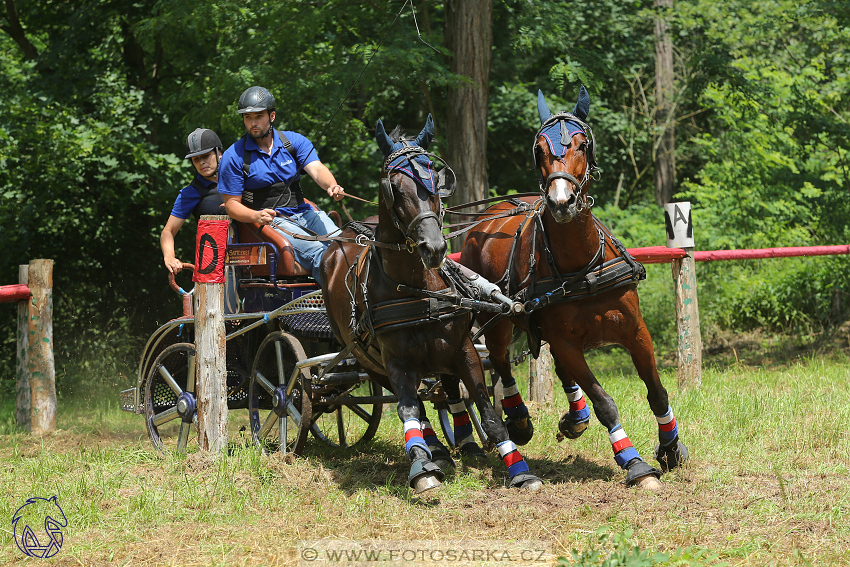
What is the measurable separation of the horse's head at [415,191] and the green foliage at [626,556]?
1493 mm

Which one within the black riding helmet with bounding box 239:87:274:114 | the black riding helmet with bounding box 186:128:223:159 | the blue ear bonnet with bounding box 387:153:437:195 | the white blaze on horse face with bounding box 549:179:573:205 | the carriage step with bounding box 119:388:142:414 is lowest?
the carriage step with bounding box 119:388:142:414

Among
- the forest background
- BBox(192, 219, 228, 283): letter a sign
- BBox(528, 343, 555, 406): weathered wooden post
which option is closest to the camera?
BBox(192, 219, 228, 283): letter a sign

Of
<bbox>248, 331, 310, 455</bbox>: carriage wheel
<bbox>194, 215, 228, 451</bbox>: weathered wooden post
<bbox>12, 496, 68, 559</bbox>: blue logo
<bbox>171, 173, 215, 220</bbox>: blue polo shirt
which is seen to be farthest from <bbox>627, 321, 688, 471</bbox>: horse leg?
<bbox>171, 173, 215, 220</bbox>: blue polo shirt

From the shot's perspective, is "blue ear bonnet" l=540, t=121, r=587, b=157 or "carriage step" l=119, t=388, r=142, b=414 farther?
"carriage step" l=119, t=388, r=142, b=414

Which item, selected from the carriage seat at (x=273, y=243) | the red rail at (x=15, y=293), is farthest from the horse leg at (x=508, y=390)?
the red rail at (x=15, y=293)

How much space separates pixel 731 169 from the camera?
12.9 meters

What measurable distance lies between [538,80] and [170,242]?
979cm

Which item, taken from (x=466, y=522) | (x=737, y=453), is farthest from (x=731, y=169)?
(x=466, y=522)

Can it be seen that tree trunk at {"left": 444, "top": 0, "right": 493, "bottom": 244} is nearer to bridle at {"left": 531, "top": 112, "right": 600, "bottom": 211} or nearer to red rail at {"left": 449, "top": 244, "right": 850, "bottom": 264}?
red rail at {"left": 449, "top": 244, "right": 850, "bottom": 264}

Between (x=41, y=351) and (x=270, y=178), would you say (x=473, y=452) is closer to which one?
(x=270, y=178)

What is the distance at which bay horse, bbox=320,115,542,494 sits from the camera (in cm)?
422

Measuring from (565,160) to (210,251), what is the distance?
2363 millimetres

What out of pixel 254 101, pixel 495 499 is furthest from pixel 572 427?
pixel 254 101

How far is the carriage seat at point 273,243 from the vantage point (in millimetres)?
5727
